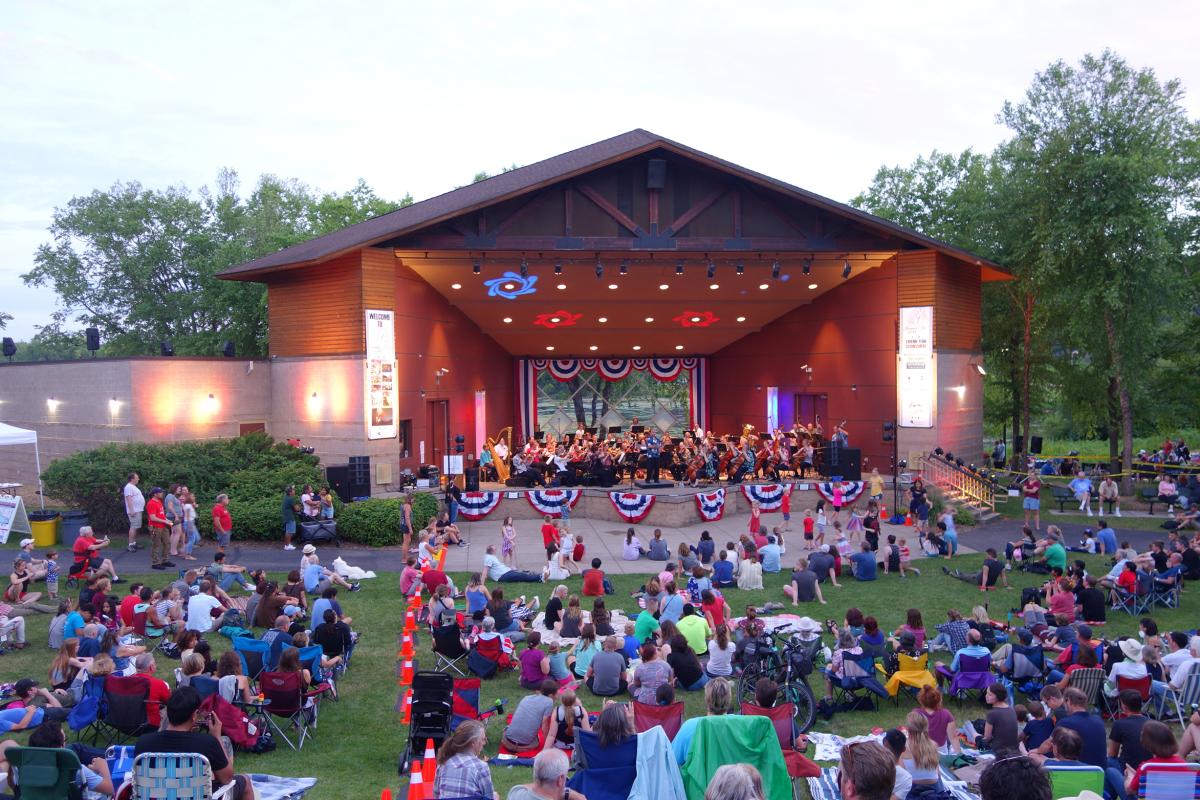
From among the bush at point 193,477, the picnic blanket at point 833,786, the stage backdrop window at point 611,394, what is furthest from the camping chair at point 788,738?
the stage backdrop window at point 611,394

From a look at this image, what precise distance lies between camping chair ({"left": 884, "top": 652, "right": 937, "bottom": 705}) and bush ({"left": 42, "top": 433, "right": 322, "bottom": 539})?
12.5 m

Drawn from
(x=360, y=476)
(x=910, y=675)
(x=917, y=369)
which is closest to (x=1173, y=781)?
(x=910, y=675)

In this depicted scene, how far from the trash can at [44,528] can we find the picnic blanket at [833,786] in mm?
15683

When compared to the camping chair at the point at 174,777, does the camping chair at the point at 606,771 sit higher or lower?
lower

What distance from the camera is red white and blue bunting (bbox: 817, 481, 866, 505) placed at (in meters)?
21.9

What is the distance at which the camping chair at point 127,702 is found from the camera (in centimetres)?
720

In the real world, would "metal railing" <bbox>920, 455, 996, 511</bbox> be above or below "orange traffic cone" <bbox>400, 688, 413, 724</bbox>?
above

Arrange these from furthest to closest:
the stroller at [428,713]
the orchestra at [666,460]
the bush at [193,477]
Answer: the orchestra at [666,460]
the bush at [193,477]
the stroller at [428,713]

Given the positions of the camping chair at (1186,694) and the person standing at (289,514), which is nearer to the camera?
the camping chair at (1186,694)

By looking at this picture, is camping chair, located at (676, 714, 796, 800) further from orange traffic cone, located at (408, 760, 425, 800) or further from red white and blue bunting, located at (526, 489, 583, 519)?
red white and blue bunting, located at (526, 489, 583, 519)

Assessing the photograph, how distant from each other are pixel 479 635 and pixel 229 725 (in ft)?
9.89

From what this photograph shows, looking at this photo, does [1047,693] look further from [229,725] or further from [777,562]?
[777,562]

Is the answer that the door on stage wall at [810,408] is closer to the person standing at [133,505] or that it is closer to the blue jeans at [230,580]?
the blue jeans at [230,580]

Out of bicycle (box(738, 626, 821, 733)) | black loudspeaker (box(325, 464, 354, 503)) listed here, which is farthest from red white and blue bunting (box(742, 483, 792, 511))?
bicycle (box(738, 626, 821, 733))
